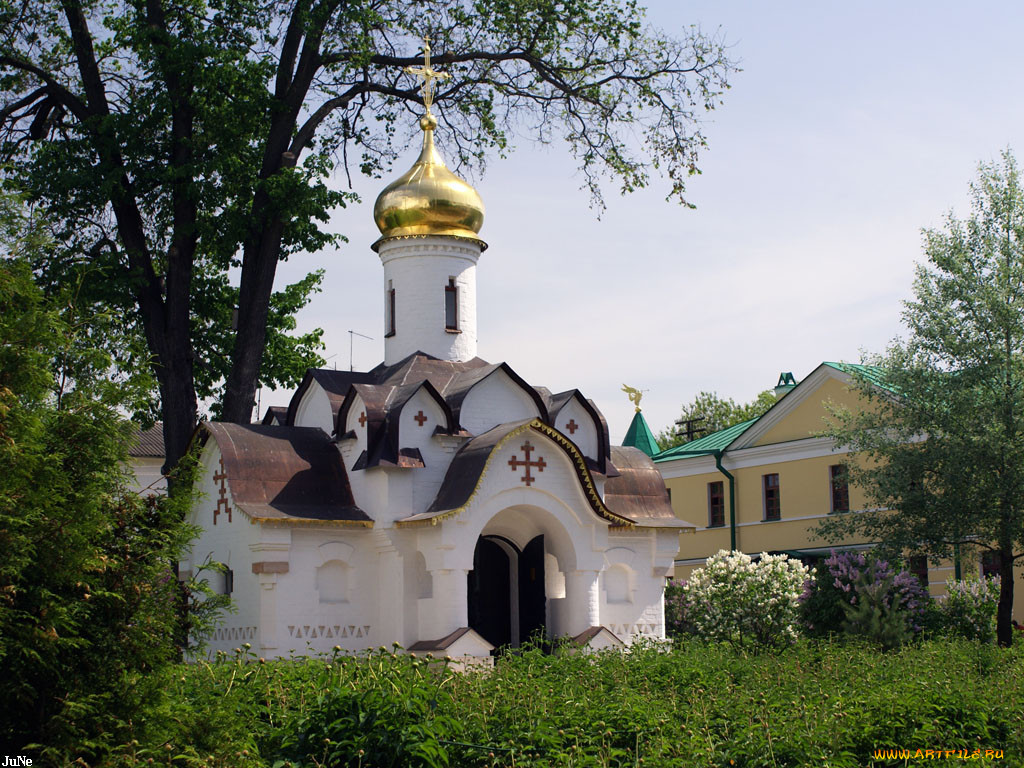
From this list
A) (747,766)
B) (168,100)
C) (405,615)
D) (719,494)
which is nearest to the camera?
(747,766)

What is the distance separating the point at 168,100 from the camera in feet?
56.4

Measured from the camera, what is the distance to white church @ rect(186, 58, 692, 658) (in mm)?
15164

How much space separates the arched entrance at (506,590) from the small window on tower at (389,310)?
3.59 m

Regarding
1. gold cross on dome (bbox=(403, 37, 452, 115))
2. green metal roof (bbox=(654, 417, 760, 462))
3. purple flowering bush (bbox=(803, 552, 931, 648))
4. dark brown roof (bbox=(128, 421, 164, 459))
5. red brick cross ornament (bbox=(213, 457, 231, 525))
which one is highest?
gold cross on dome (bbox=(403, 37, 452, 115))

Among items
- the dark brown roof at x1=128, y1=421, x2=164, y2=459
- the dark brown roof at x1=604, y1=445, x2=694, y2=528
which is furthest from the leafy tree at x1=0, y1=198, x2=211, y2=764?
the dark brown roof at x1=128, y1=421, x2=164, y2=459

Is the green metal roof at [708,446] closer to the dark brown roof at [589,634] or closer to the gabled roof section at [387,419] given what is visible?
the dark brown roof at [589,634]

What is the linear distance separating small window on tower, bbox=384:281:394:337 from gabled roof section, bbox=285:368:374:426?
787mm

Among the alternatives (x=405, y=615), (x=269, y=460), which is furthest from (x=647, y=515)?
(x=269, y=460)

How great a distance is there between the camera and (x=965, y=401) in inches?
614

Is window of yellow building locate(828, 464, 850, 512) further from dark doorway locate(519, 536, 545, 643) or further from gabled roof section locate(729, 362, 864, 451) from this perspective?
dark doorway locate(519, 536, 545, 643)

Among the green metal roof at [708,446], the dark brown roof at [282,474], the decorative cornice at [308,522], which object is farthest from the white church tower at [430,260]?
the green metal roof at [708,446]

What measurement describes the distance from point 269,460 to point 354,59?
20.9 feet

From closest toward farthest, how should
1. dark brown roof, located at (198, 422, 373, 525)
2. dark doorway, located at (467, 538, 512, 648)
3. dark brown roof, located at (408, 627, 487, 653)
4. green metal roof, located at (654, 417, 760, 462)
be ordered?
dark brown roof, located at (408, 627, 487, 653) < dark brown roof, located at (198, 422, 373, 525) < dark doorway, located at (467, 538, 512, 648) < green metal roof, located at (654, 417, 760, 462)

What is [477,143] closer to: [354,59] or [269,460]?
[354,59]
